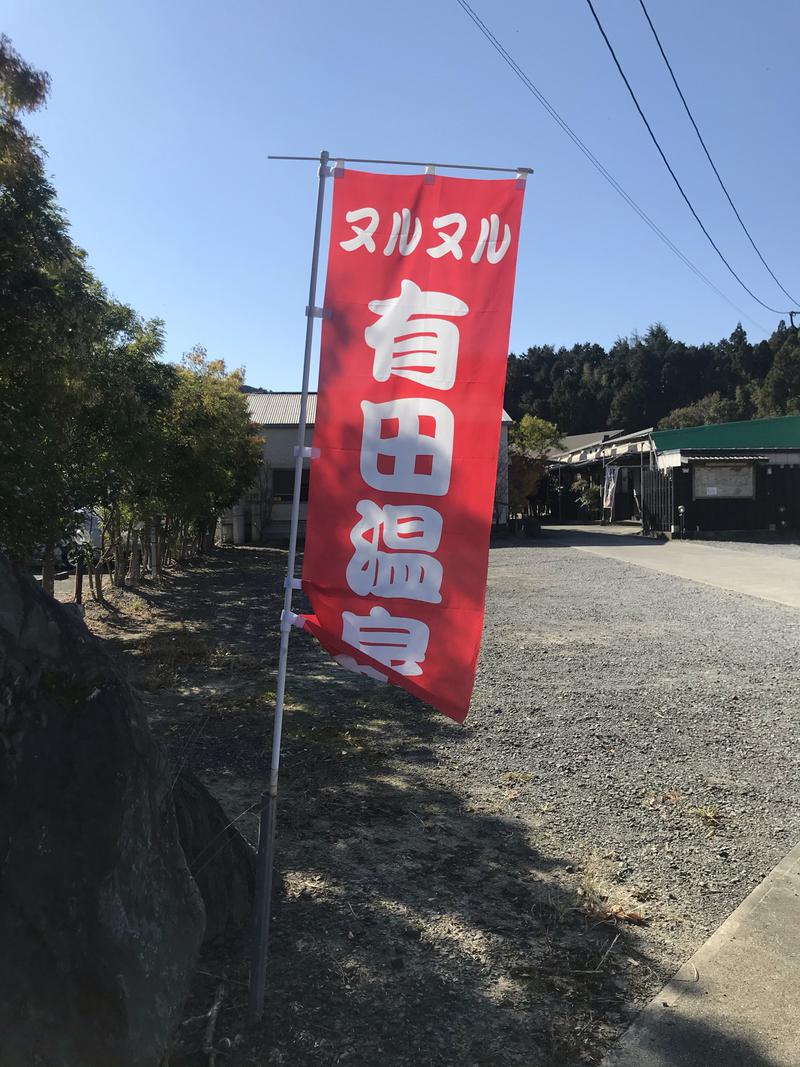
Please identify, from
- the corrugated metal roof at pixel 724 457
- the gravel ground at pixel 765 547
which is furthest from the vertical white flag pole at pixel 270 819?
the corrugated metal roof at pixel 724 457

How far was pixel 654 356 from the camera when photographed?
70.6m

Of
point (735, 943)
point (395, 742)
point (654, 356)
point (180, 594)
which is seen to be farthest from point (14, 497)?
point (654, 356)

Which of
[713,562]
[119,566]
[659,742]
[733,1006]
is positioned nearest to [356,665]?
[733,1006]

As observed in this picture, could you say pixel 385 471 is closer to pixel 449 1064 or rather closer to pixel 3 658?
pixel 3 658

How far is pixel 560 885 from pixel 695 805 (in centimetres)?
129

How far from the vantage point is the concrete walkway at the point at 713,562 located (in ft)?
42.4

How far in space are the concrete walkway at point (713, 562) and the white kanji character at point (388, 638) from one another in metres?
9.89

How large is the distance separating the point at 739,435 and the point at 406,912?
3057cm

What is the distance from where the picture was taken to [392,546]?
2.73 m

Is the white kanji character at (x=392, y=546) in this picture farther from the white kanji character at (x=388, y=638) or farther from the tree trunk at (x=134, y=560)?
the tree trunk at (x=134, y=560)

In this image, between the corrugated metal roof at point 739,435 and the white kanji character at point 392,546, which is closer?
the white kanji character at point 392,546

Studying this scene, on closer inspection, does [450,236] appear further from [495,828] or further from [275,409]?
[275,409]

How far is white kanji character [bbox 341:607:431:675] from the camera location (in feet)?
8.96

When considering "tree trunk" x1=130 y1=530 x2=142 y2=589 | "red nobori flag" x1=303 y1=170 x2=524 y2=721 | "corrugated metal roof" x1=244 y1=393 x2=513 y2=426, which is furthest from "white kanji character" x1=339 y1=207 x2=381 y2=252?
"corrugated metal roof" x1=244 y1=393 x2=513 y2=426
